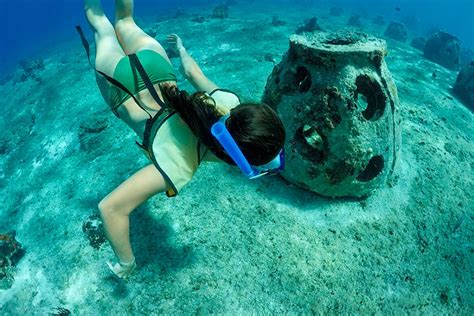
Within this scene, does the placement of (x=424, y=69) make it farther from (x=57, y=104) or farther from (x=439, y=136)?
(x=57, y=104)

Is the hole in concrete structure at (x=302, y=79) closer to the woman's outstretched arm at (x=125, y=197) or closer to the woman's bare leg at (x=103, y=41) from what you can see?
the woman's bare leg at (x=103, y=41)

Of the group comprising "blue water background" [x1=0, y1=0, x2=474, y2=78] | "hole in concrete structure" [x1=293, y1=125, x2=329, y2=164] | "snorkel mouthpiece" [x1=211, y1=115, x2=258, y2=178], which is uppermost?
"snorkel mouthpiece" [x1=211, y1=115, x2=258, y2=178]

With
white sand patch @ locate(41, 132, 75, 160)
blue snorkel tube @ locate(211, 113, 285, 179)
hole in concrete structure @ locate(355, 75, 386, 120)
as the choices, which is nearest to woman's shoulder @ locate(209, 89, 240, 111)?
blue snorkel tube @ locate(211, 113, 285, 179)

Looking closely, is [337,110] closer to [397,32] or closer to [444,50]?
[444,50]

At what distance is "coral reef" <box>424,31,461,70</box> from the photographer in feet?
52.5

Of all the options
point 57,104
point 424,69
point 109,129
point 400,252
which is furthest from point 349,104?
point 424,69

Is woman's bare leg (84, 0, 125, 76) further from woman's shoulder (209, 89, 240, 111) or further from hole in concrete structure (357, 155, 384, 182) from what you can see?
hole in concrete structure (357, 155, 384, 182)

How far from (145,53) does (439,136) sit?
6487 mm

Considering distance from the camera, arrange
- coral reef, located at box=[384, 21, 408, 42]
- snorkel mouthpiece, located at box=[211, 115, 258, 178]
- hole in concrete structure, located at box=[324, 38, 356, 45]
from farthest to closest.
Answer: coral reef, located at box=[384, 21, 408, 42] < hole in concrete structure, located at box=[324, 38, 356, 45] < snorkel mouthpiece, located at box=[211, 115, 258, 178]

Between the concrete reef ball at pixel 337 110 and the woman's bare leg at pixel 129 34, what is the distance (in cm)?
182

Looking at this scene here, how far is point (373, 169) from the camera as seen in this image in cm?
450

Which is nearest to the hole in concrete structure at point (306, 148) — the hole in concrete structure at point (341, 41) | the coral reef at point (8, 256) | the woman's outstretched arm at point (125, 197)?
the hole in concrete structure at point (341, 41)

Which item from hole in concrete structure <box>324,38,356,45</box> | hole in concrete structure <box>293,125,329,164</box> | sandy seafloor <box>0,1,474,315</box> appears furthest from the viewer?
hole in concrete structure <box>293,125,329,164</box>

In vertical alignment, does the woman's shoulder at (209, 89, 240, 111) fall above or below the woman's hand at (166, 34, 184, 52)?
above
